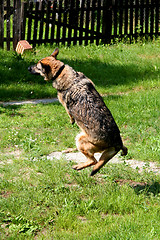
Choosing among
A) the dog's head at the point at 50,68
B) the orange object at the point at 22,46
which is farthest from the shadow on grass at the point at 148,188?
the orange object at the point at 22,46

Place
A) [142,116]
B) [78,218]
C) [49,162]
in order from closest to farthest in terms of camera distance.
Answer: [78,218], [49,162], [142,116]

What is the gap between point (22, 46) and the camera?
1314cm

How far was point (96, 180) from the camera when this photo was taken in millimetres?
5883

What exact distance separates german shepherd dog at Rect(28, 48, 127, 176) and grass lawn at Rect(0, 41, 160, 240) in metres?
0.56

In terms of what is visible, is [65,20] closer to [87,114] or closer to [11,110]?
[11,110]

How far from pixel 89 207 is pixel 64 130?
3.28 meters

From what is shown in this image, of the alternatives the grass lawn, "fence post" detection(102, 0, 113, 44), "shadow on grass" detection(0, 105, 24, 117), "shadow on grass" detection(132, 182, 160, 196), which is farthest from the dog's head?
"fence post" detection(102, 0, 113, 44)

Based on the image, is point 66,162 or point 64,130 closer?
point 66,162

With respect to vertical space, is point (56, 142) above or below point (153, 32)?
below

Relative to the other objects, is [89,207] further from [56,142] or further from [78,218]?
[56,142]

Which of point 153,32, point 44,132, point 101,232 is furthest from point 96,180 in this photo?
point 153,32

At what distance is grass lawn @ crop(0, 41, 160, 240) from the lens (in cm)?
468

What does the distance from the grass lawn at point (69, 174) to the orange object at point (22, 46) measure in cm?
111

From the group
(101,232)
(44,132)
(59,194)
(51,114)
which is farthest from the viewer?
(51,114)
